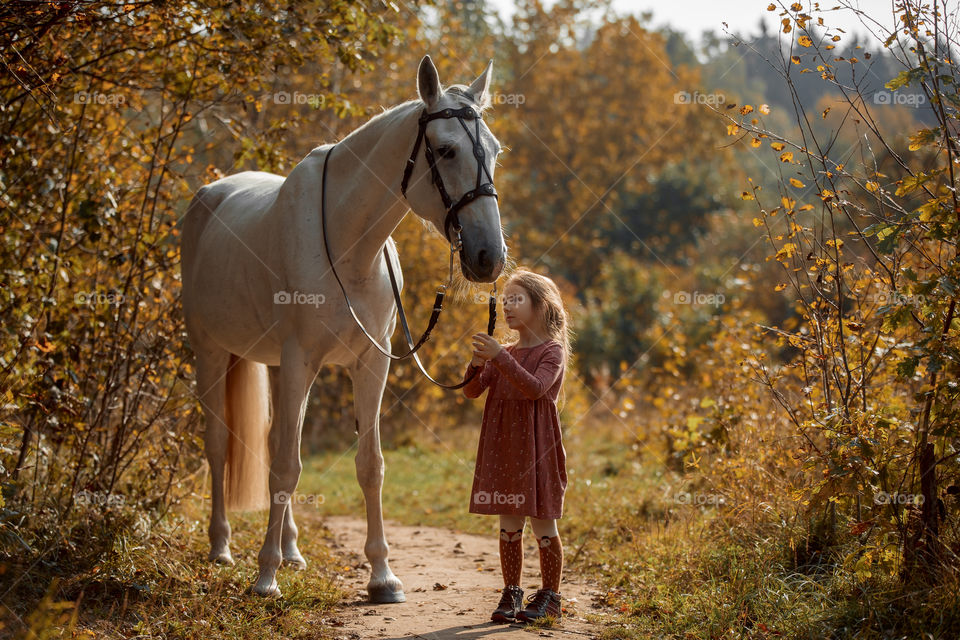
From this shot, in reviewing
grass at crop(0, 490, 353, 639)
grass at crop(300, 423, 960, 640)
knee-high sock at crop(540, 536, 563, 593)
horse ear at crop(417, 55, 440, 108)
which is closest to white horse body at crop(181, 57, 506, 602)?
horse ear at crop(417, 55, 440, 108)

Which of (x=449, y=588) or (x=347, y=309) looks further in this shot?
(x=449, y=588)

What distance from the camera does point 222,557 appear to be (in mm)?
4883

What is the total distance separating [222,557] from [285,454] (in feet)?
3.33

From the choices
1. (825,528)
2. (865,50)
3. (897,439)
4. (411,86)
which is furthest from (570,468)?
(411,86)

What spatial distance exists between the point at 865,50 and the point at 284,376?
300 centimetres

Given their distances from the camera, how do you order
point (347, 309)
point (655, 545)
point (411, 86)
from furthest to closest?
point (411, 86)
point (655, 545)
point (347, 309)

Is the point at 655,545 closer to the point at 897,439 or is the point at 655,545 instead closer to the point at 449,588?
the point at 449,588

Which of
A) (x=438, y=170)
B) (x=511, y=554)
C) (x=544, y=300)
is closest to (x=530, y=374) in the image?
(x=544, y=300)

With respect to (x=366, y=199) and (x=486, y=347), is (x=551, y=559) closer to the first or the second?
(x=486, y=347)

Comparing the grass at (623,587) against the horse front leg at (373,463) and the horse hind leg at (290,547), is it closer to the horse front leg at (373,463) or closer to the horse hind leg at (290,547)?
the horse hind leg at (290,547)

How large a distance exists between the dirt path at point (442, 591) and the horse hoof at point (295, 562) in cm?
25

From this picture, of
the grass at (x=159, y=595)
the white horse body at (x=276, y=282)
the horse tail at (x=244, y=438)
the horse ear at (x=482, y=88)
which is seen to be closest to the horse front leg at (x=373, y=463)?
the white horse body at (x=276, y=282)

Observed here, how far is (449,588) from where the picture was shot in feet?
15.1

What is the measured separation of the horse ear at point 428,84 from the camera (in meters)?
3.75
